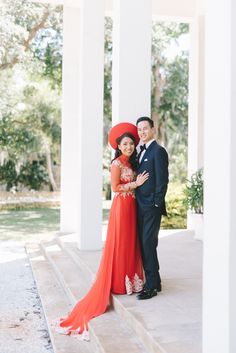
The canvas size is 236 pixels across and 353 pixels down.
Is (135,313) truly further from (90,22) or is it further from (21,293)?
(90,22)

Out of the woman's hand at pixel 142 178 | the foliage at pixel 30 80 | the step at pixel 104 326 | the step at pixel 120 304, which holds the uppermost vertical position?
the foliage at pixel 30 80

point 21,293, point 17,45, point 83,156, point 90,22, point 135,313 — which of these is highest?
point 17,45

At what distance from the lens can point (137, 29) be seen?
4.79 meters

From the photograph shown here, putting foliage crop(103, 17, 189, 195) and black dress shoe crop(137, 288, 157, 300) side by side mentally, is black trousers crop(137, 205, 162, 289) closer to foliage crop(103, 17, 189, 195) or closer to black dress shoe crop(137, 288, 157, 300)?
black dress shoe crop(137, 288, 157, 300)

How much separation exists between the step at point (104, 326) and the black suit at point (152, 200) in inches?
19.4

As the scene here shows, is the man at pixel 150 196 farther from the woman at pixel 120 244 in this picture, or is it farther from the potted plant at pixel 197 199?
the potted plant at pixel 197 199

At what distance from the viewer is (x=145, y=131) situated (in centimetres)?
414

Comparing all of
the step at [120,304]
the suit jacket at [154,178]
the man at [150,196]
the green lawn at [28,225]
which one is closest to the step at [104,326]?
the step at [120,304]

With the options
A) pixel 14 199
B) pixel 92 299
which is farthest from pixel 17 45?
pixel 92 299

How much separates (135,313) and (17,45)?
11.4 m

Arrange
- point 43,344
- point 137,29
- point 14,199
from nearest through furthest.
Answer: point 43,344, point 137,29, point 14,199

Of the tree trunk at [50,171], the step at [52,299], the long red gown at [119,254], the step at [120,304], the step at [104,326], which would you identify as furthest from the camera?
the tree trunk at [50,171]

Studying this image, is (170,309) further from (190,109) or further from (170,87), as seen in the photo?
(170,87)

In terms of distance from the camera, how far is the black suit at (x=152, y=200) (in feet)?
13.3
